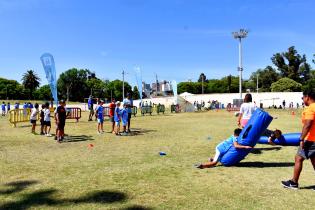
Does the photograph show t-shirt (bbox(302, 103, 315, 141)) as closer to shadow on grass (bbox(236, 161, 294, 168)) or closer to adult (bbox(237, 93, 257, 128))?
shadow on grass (bbox(236, 161, 294, 168))

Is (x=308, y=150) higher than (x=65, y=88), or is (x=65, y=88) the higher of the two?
(x=65, y=88)

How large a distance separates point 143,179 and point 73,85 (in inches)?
4715

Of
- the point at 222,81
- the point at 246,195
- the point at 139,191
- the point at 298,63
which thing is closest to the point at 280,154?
the point at 246,195

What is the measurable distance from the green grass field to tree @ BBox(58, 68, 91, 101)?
112583mm

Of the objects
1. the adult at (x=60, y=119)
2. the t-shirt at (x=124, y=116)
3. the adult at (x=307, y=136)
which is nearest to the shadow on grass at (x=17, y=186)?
the adult at (x=307, y=136)

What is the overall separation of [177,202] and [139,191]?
3.07 feet

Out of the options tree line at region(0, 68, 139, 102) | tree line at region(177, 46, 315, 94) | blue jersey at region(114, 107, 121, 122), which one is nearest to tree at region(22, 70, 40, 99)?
tree line at region(0, 68, 139, 102)

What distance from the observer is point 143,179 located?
7.57m

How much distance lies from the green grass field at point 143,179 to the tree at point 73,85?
11258 centimetres

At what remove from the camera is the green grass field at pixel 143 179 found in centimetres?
597

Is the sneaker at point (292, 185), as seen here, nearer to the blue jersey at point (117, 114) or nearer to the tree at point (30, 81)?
the blue jersey at point (117, 114)

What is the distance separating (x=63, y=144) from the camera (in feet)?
43.9

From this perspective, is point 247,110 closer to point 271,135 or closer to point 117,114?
point 271,135

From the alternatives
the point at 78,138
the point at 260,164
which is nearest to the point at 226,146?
the point at 260,164
